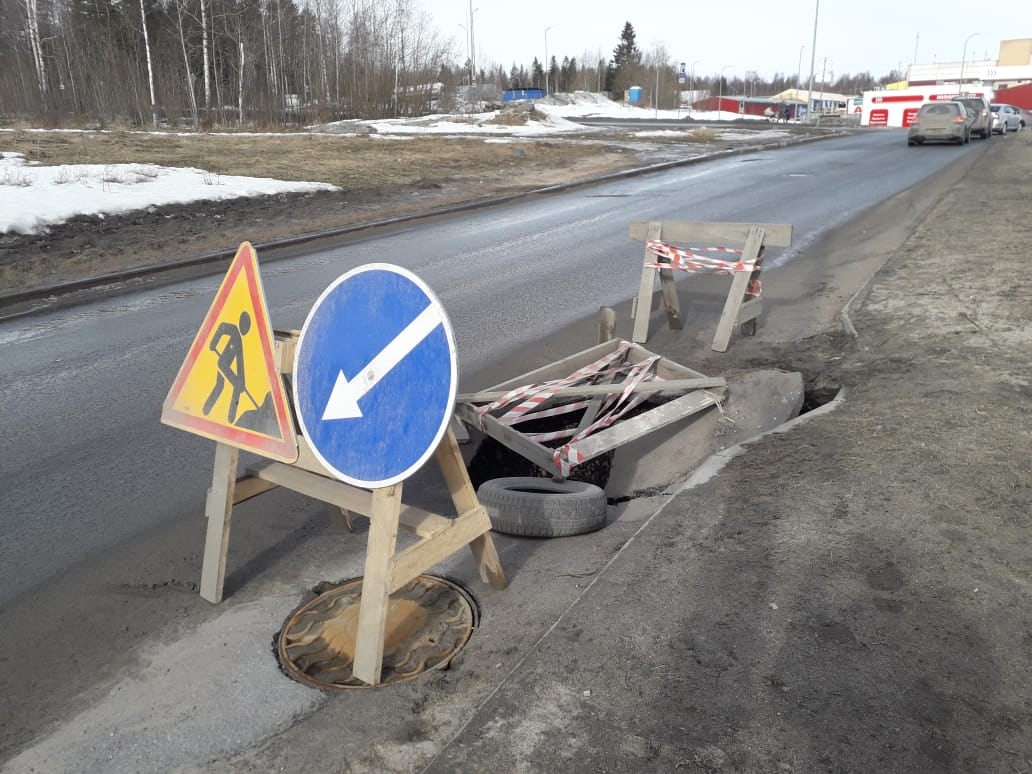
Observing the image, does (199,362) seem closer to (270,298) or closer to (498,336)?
(498,336)

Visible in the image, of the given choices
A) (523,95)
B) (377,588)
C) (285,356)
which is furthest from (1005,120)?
(377,588)

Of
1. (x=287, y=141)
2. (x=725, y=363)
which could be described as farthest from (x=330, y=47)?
(x=725, y=363)

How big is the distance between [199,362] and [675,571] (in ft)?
→ 7.38

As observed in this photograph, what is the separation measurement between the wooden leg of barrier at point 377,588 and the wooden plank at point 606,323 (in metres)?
4.15

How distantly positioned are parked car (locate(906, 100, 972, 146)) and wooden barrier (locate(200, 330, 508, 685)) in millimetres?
35110

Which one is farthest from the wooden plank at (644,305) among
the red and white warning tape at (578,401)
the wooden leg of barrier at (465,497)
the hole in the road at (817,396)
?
the wooden leg of barrier at (465,497)

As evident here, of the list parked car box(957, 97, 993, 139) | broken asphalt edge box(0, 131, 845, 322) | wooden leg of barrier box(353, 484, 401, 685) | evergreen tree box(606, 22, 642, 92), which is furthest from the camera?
evergreen tree box(606, 22, 642, 92)

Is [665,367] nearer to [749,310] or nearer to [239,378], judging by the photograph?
[749,310]

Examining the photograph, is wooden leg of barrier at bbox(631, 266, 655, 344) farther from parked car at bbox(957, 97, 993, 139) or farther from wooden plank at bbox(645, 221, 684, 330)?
parked car at bbox(957, 97, 993, 139)

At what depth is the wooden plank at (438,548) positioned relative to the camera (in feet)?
9.89

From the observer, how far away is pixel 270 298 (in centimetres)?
926

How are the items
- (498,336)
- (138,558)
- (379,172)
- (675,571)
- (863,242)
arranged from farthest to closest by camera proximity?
(379,172)
(863,242)
(498,336)
(138,558)
(675,571)

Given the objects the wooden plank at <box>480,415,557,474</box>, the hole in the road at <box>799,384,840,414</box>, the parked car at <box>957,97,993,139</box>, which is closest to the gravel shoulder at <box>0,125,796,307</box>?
the wooden plank at <box>480,415,557,474</box>

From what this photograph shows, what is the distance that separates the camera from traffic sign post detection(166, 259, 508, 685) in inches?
110
